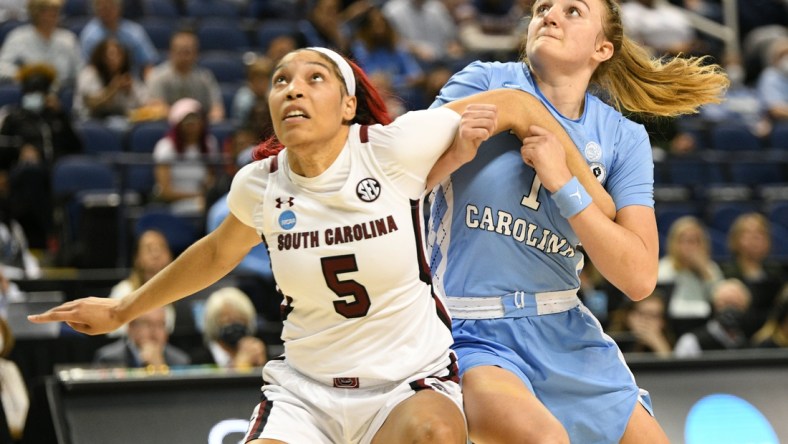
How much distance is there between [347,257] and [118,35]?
835 centimetres

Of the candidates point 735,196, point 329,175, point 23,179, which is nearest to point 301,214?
point 329,175

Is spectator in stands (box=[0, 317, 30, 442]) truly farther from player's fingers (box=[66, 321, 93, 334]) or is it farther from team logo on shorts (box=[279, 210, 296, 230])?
team logo on shorts (box=[279, 210, 296, 230])

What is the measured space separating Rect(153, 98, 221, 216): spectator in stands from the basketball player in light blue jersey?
524 cm

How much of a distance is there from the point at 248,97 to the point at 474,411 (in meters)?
7.38

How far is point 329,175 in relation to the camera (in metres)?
3.54

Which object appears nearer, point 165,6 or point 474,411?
point 474,411

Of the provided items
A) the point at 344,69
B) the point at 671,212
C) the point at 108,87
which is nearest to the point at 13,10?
the point at 108,87

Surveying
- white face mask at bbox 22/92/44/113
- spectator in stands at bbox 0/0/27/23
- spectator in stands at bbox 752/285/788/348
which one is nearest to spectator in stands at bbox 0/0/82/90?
white face mask at bbox 22/92/44/113

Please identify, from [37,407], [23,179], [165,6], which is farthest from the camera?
[165,6]

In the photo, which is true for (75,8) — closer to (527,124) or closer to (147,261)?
(147,261)

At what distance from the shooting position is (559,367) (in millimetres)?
3791

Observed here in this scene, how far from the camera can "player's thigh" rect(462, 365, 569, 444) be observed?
3391 mm

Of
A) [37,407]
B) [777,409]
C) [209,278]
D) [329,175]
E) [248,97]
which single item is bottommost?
[777,409]

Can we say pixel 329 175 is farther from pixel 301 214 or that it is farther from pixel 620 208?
pixel 620 208
